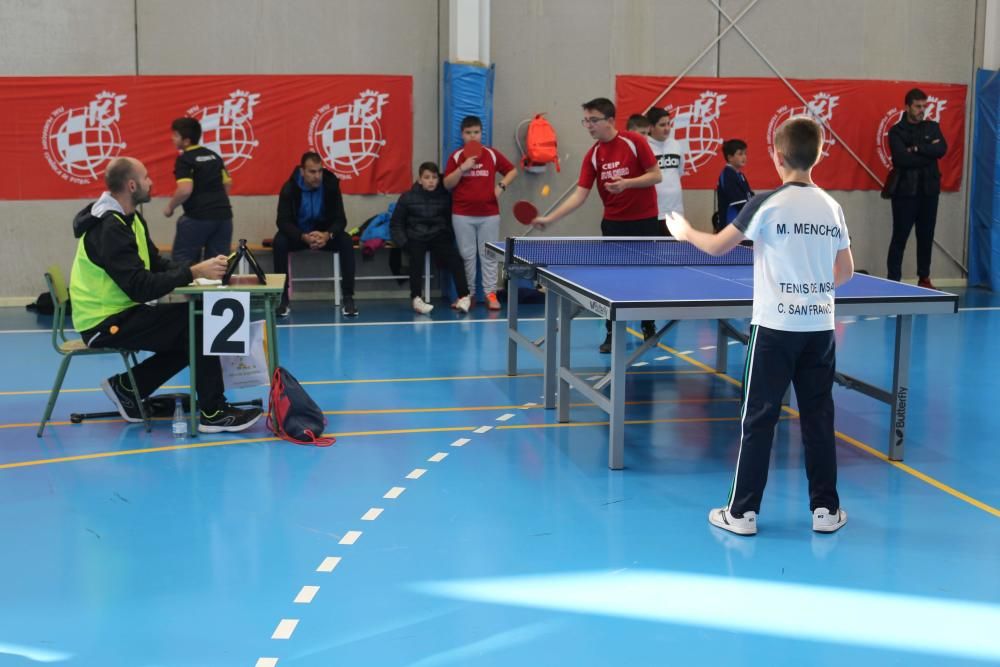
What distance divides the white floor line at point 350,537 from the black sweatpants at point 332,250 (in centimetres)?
600

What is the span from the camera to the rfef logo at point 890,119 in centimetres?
1238

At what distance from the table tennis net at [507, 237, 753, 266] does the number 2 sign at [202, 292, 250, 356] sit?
5.62 ft

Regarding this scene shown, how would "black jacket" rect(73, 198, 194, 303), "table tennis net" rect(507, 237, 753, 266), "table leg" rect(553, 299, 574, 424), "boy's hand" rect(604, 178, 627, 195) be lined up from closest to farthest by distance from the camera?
"black jacket" rect(73, 198, 194, 303)
"table leg" rect(553, 299, 574, 424)
"table tennis net" rect(507, 237, 753, 266)
"boy's hand" rect(604, 178, 627, 195)

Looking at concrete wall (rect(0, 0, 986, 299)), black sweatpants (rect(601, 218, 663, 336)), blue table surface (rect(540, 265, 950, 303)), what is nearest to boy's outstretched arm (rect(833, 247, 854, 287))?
blue table surface (rect(540, 265, 950, 303))

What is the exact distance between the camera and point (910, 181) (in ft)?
38.8

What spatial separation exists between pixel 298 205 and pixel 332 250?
52 centimetres

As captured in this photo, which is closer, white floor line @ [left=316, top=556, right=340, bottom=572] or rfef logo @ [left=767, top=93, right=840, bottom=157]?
white floor line @ [left=316, top=556, right=340, bottom=572]

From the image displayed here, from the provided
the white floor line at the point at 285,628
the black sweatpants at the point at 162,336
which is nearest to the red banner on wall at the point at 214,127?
the black sweatpants at the point at 162,336

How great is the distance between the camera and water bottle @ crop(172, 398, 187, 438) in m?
6.03

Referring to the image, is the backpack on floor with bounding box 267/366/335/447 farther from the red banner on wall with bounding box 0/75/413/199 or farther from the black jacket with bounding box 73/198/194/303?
the red banner on wall with bounding box 0/75/413/199

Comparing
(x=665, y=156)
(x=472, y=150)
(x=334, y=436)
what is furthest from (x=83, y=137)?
(x=334, y=436)

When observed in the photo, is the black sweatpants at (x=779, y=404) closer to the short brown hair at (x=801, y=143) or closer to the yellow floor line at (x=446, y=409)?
the short brown hair at (x=801, y=143)

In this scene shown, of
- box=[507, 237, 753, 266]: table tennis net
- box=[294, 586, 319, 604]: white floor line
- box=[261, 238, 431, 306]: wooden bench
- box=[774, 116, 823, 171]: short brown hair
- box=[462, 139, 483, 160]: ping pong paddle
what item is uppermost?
box=[462, 139, 483, 160]: ping pong paddle

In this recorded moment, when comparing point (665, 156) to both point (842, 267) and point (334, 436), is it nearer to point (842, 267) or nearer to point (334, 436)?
point (334, 436)
